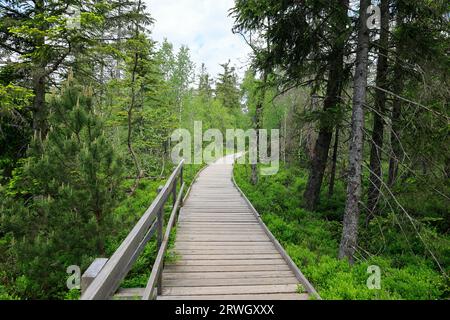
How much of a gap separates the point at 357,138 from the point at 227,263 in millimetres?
3774

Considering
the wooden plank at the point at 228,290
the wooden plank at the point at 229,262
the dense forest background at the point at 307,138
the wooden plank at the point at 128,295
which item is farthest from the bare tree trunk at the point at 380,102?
the wooden plank at the point at 128,295

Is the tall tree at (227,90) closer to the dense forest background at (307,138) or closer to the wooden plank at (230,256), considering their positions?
the dense forest background at (307,138)

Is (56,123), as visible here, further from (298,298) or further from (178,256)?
(298,298)

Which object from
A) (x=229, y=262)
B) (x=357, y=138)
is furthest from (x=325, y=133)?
(x=229, y=262)

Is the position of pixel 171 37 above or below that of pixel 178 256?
above

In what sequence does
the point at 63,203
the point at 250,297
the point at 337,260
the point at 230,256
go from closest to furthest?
the point at 250,297
the point at 230,256
the point at 337,260
the point at 63,203

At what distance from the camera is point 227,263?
532 cm

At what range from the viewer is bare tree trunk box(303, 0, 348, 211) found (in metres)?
8.12

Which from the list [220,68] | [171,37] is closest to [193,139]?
[171,37]

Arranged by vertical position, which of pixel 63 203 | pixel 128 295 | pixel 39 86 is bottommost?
pixel 128 295

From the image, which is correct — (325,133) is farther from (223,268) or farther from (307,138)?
(223,268)

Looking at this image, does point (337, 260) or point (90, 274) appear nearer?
point (90, 274)

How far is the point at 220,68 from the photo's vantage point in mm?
51000
